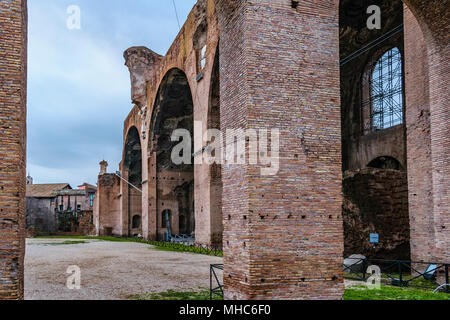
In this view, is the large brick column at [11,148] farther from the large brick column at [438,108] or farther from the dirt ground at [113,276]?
the large brick column at [438,108]

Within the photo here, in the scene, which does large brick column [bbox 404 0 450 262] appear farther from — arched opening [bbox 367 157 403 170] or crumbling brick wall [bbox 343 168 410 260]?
arched opening [bbox 367 157 403 170]

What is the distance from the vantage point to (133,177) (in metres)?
36.0

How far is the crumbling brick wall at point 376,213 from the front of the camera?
493 inches

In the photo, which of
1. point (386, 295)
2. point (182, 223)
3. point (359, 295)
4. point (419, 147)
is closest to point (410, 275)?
point (419, 147)

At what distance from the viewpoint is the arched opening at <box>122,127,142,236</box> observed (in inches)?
1359

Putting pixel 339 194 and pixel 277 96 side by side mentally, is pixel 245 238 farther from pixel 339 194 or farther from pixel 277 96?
pixel 277 96

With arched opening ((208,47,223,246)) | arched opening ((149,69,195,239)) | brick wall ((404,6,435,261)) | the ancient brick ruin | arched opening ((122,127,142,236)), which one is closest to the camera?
the ancient brick ruin

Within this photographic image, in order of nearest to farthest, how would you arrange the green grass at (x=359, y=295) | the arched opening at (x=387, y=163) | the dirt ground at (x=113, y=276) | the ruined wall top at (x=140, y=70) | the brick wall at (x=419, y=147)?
the green grass at (x=359, y=295)
the dirt ground at (x=113, y=276)
the brick wall at (x=419, y=147)
the arched opening at (x=387, y=163)
the ruined wall top at (x=140, y=70)

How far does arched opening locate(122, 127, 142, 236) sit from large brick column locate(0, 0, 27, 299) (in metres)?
27.9

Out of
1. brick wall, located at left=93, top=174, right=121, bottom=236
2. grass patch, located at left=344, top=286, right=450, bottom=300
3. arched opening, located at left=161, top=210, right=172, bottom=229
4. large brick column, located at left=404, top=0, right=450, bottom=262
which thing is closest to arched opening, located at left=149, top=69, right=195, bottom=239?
arched opening, located at left=161, top=210, right=172, bottom=229

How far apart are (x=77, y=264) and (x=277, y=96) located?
9431mm

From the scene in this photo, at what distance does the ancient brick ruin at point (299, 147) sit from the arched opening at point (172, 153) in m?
6.76

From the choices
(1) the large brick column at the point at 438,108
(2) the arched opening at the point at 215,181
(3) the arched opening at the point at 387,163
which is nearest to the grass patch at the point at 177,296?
(1) the large brick column at the point at 438,108

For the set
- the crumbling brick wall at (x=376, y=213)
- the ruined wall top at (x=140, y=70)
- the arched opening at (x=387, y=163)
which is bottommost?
the crumbling brick wall at (x=376, y=213)
